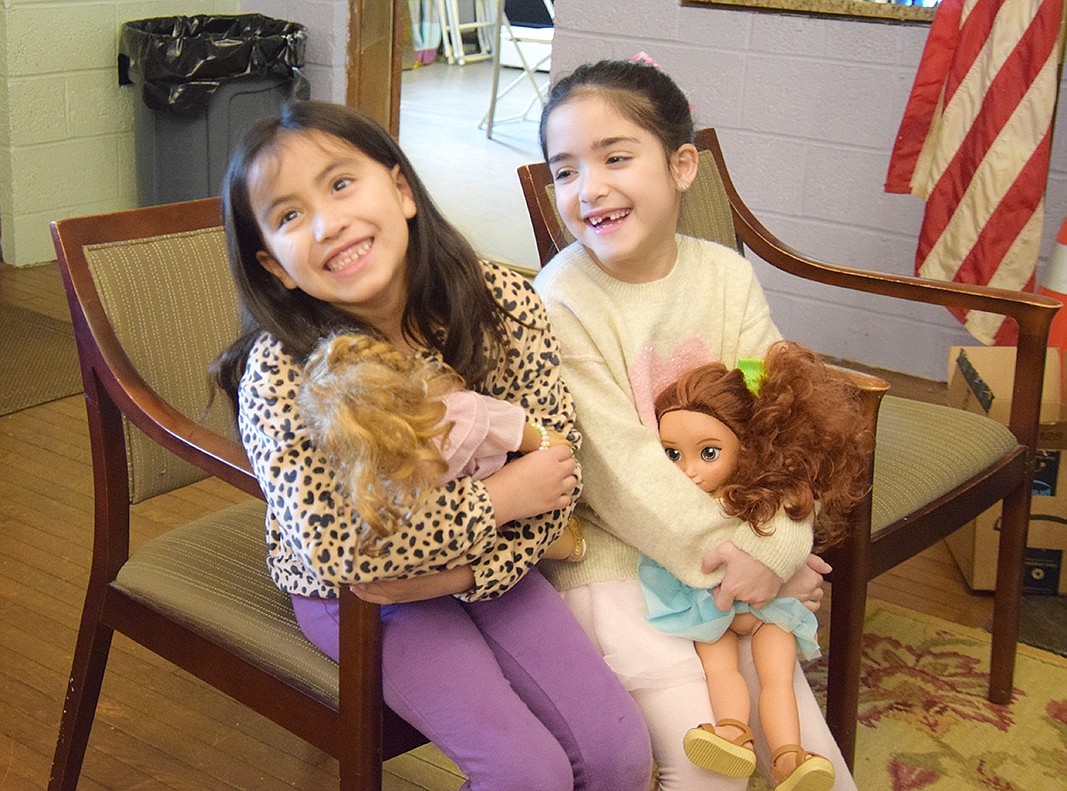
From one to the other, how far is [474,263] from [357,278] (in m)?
0.16

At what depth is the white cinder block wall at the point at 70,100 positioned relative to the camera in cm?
375

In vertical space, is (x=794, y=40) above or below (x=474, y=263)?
above

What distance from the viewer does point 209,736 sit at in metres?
1.89

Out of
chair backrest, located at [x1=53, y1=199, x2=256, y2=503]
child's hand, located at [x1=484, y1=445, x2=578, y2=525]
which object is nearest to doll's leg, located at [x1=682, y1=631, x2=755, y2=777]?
child's hand, located at [x1=484, y1=445, x2=578, y2=525]

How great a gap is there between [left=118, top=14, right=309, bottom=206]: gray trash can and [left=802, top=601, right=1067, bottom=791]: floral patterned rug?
2526 mm

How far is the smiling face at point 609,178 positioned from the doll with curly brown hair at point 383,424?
0.39 metres

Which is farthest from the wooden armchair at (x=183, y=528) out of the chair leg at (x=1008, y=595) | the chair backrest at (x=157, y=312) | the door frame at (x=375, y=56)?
the door frame at (x=375, y=56)

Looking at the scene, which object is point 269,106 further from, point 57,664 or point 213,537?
point 213,537

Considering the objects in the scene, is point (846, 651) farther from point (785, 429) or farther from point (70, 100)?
point (70, 100)

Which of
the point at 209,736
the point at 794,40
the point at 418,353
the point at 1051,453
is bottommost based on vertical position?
the point at 209,736

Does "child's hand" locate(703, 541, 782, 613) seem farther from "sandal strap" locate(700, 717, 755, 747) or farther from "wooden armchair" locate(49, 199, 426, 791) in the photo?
"wooden armchair" locate(49, 199, 426, 791)

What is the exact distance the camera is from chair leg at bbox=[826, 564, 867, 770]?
163 centimetres

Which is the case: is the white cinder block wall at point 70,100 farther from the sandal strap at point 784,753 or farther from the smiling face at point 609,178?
the sandal strap at point 784,753

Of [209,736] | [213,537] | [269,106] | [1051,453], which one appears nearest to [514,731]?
[213,537]
